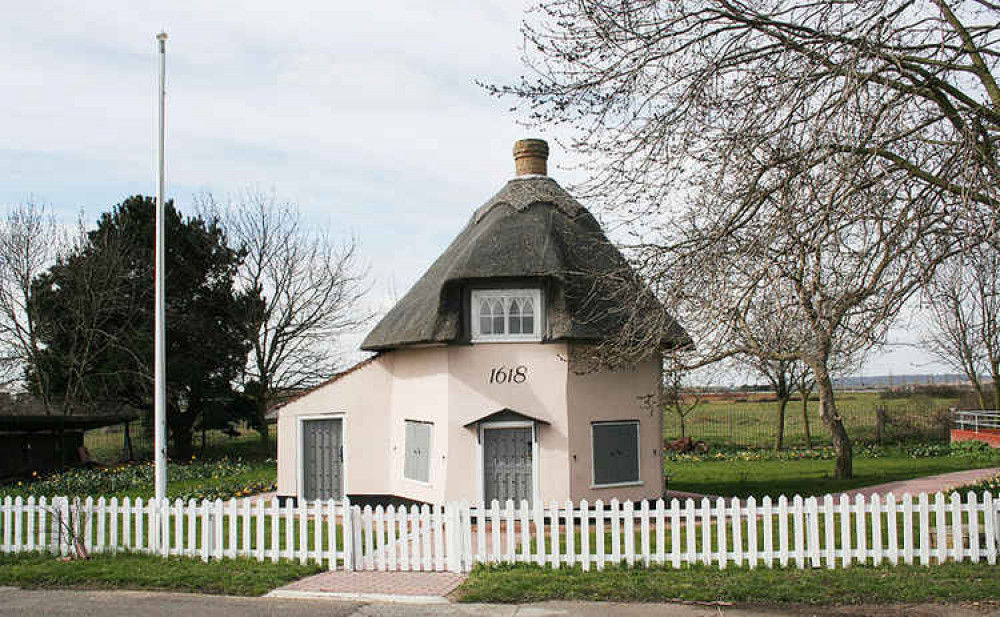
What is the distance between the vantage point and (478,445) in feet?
55.8

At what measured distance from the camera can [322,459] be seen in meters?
20.4

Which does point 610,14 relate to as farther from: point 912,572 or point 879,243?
point 912,572

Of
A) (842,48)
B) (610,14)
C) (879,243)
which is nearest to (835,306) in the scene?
(879,243)

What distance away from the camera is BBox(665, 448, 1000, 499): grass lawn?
21.6 metres

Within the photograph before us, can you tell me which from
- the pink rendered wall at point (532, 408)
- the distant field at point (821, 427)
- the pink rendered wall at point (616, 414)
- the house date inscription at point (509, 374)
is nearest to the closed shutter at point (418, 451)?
the pink rendered wall at point (532, 408)

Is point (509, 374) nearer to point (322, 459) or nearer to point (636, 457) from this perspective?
point (636, 457)

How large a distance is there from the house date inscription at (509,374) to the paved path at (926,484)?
25.9 feet

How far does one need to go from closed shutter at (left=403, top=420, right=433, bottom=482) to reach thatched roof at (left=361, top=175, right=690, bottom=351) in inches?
69.3

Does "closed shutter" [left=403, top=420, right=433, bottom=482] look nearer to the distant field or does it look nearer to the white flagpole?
the white flagpole

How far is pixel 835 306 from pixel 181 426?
2934cm

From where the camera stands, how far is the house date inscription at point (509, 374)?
17031 mm

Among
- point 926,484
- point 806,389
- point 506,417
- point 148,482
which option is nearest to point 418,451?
point 506,417

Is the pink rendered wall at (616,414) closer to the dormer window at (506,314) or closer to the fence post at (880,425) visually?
the dormer window at (506,314)

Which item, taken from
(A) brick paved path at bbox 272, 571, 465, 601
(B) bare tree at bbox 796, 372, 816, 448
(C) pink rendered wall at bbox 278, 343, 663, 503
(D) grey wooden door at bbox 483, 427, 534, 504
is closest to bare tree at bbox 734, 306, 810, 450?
(B) bare tree at bbox 796, 372, 816, 448
